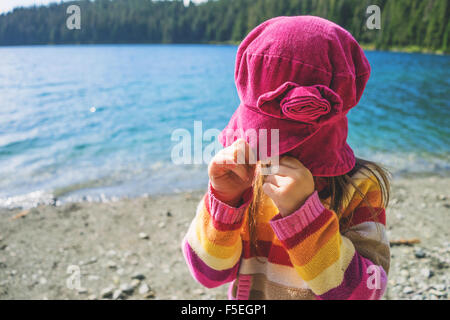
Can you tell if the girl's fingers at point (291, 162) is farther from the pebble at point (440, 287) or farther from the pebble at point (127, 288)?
the pebble at point (440, 287)

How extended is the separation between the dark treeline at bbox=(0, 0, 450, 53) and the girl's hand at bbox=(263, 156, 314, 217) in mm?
12250

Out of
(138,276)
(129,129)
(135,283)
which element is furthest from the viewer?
(129,129)

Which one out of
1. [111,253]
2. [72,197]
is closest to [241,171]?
[111,253]

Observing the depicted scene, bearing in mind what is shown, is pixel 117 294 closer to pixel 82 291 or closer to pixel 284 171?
pixel 82 291

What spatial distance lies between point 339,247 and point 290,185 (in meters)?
0.38

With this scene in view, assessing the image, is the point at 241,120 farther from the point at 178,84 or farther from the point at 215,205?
the point at 178,84

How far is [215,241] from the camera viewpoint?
1559mm

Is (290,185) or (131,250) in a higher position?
(290,185)

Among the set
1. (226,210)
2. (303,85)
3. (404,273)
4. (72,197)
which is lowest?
(404,273)

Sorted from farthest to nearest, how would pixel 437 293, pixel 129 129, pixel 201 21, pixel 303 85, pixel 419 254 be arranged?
1. pixel 201 21
2. pixel 129 129
3. pixel 419 254
4. pixel 437 293
5. pixel 303 85

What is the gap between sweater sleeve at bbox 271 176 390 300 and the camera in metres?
1.34

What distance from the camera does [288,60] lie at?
1237 mm

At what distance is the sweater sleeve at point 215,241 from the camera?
4.88 ft
